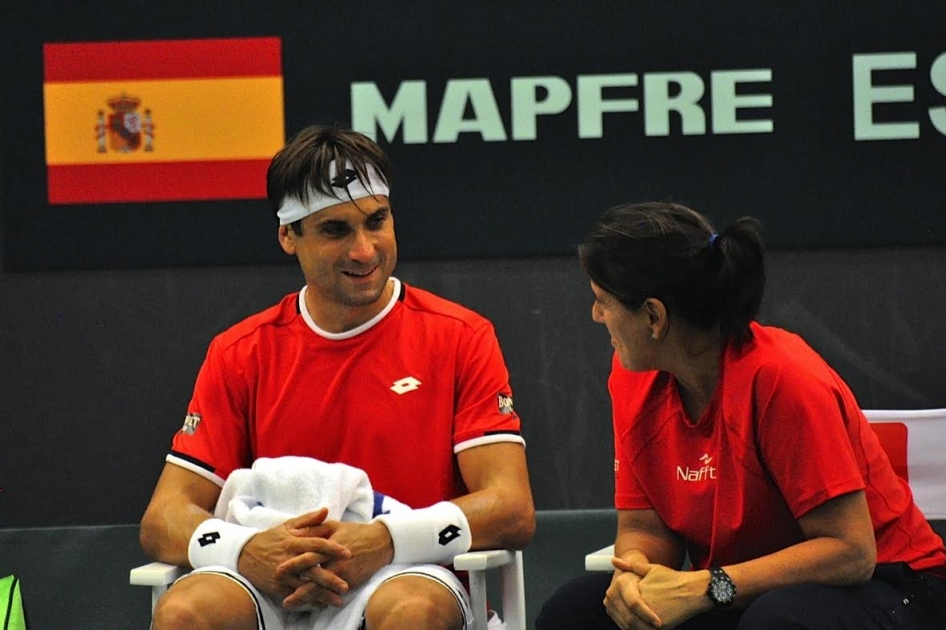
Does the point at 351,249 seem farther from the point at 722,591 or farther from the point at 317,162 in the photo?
the point at 722,591

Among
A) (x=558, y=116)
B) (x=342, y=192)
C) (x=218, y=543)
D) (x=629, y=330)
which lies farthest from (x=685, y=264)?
(x=558, y=116)

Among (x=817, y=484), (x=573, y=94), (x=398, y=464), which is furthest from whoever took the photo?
(x=573, y=94)

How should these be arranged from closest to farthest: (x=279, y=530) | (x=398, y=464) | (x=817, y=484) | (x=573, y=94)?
1. (x=817, y=484)
2. (x=279, y=530)
3. (x=398, y=464)
4. (x=573, y=94)

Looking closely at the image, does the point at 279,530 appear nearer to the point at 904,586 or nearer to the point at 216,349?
the point at 216,349

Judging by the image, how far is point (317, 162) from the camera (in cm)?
275

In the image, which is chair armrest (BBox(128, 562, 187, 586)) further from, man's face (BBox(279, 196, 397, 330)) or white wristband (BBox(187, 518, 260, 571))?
man's face (BBox(279, 196, 397, 330))

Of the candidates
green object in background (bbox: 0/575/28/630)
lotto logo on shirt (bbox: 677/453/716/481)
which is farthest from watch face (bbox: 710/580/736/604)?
green object in background (bbox: 0/575/28/630)

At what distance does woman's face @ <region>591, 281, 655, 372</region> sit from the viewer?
7.38 ft

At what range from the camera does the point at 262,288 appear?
3.59m

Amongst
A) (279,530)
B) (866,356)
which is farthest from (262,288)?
(866,356)

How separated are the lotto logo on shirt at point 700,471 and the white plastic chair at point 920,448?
3.38 ft

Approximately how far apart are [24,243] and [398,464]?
53.8 inches

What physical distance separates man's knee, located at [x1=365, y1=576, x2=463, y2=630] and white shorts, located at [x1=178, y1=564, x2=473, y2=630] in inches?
1.0

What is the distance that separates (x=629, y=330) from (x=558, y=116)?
137 cm
